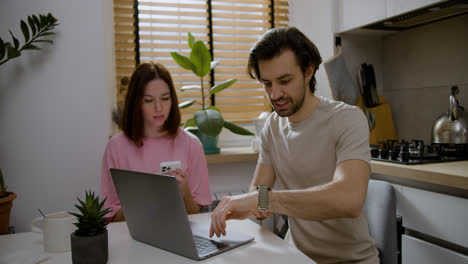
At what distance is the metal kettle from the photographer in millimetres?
1785

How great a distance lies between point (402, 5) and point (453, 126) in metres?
0.70

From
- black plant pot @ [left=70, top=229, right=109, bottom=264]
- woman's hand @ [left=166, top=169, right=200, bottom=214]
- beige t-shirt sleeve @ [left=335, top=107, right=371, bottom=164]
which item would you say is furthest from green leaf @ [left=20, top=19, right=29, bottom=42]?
beige t-shirt sleeve @ [left=335, top=107, right=371, bottom=164]

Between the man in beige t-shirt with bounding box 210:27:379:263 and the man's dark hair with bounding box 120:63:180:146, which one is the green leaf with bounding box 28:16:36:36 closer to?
the man's dark hair with bounding box 120:63:180:146

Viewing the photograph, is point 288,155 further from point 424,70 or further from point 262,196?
point 424,70

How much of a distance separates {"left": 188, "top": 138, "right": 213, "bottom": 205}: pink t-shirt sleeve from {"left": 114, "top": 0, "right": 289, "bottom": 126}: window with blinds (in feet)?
2.91

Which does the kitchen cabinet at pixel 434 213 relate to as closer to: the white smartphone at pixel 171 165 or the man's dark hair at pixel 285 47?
the man's dark hair at pixel 285 47

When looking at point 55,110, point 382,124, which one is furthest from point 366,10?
point 55,110

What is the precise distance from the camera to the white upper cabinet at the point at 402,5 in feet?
5.71

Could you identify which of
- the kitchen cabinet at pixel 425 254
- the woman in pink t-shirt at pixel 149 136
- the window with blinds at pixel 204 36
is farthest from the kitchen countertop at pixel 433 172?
the window with blinds at pixel 204 36

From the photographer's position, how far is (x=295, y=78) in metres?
1.24

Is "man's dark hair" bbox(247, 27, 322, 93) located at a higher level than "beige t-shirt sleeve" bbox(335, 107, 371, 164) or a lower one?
higher

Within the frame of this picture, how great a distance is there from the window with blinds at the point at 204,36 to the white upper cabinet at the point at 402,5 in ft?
3.33

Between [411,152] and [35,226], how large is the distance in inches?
65.7

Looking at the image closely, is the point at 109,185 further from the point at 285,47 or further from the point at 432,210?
the point at 432,210
